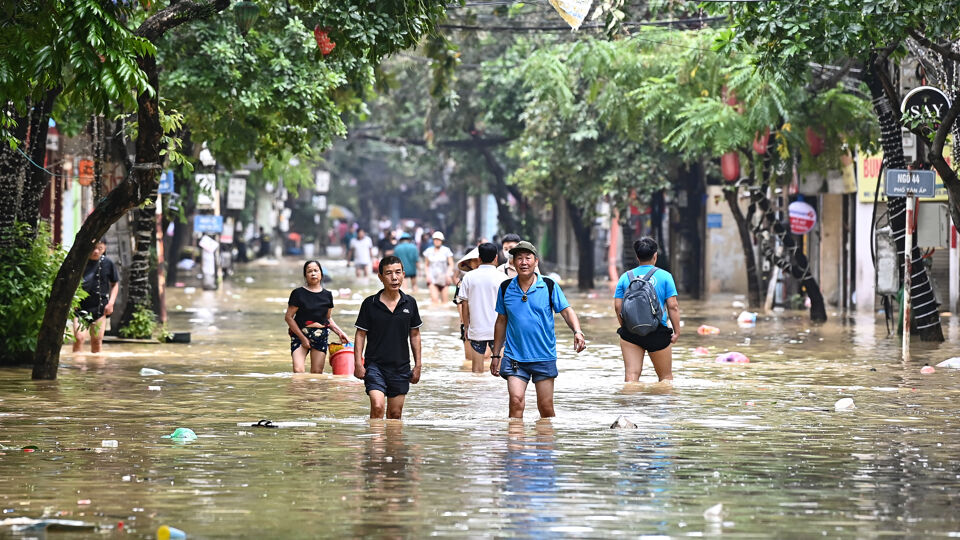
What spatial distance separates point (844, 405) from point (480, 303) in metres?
4.41

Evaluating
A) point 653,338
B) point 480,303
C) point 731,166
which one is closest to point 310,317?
point 480,303

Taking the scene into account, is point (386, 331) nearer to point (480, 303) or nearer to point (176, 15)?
point (176, 15)

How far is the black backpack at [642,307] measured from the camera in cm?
1586

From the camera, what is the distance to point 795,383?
1777 centimetres

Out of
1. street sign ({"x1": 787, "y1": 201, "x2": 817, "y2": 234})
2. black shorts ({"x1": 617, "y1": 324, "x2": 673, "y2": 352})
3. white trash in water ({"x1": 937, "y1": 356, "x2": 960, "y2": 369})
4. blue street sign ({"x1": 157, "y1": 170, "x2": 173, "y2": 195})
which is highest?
blue street sign ({"x1": 157, "y1": 170, "x2": 173, "y2": 195})

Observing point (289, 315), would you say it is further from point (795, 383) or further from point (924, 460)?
point (924, 460)

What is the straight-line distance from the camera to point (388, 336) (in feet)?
42.0

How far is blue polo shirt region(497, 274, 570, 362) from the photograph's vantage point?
1286 cm

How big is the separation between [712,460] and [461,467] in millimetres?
1732

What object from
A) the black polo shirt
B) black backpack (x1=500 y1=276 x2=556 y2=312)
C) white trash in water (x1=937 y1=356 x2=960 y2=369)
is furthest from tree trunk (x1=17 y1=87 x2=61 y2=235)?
white trash in water (x1=937 y1=356 x2=960 y2=369)

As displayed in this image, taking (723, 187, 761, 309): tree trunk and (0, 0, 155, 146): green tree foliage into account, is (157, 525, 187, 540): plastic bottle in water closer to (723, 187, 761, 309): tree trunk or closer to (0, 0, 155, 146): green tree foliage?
(0, 0, 155, 146): green tree foliage

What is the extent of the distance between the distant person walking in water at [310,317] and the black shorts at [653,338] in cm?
305

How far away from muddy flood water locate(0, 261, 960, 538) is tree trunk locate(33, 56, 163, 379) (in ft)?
1.66

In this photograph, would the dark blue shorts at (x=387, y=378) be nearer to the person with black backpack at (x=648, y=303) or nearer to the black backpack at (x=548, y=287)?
the black backpack at (x=548, y=287)
